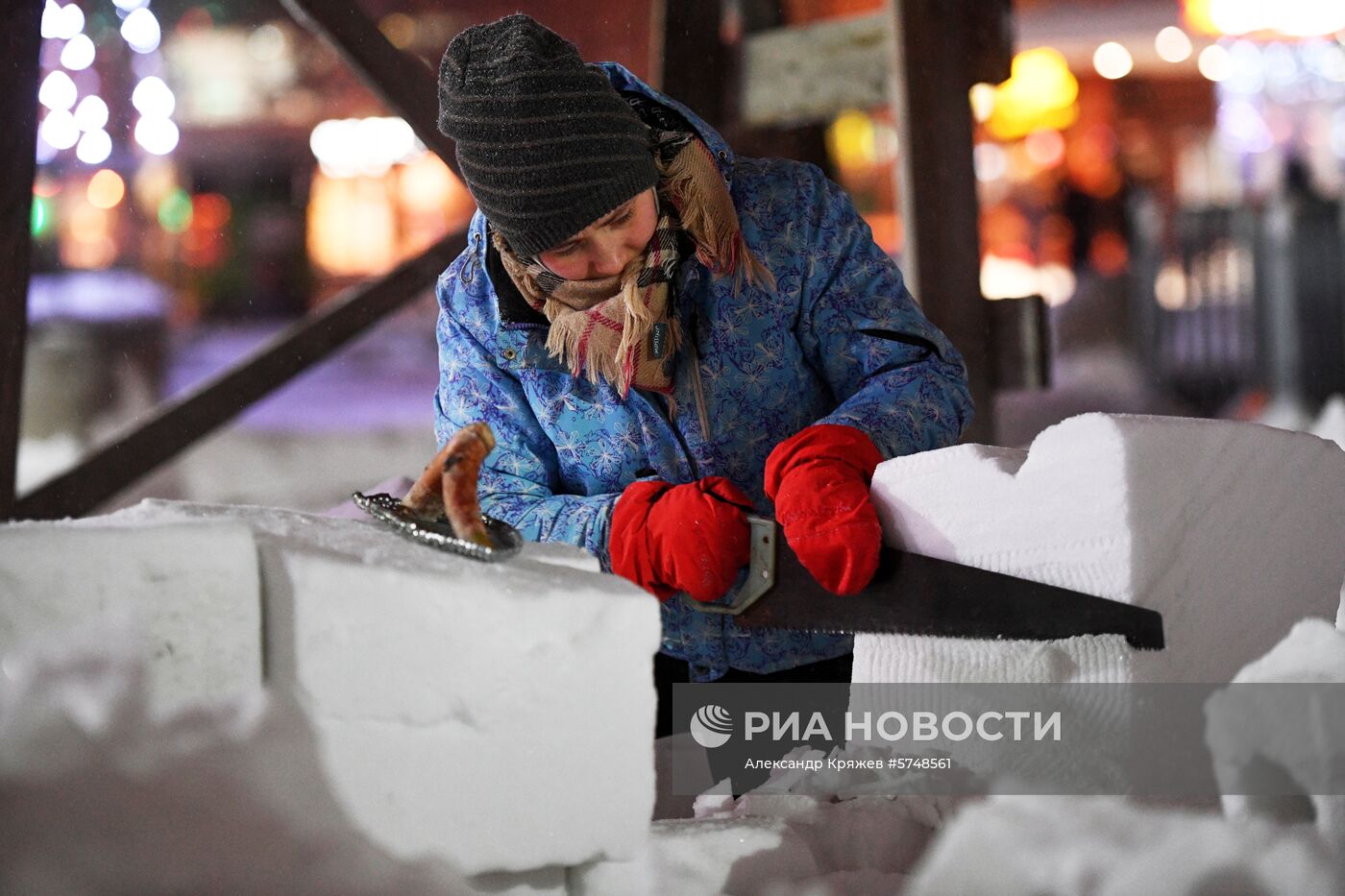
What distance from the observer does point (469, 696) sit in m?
1.42

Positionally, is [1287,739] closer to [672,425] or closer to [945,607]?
[945,607]

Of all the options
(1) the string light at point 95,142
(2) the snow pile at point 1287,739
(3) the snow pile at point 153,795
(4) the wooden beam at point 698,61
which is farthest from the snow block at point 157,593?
(1) the string light at point 95,142

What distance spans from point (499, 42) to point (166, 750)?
1.02 metres

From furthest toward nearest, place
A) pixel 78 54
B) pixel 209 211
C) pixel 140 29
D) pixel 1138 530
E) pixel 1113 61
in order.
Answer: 1. pixel 209 211
2. pixel 1113 61
3. pixel 140 29
4. pixel 78 54
5. pixel 1138 530

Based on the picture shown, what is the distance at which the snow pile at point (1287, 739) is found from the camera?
4.35 ft

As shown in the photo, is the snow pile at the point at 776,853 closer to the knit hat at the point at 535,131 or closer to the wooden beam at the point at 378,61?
the knit hat at the point at 535,131

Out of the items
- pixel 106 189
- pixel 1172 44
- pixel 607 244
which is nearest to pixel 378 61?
pixel 607 244

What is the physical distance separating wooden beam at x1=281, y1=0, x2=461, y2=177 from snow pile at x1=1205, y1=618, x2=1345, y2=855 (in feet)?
6.61

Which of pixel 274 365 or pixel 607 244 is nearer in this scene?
pixel 607 244

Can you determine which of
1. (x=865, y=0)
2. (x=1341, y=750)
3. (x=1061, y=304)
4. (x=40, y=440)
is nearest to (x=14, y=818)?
(x=1341, y=750)

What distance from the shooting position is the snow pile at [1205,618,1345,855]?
1327mm

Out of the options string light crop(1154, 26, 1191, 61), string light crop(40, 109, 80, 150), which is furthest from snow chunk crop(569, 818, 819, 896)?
string light crop(1154, 26, 1191, 61)

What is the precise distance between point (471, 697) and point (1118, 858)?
2.35ft

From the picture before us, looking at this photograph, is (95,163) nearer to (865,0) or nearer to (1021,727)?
(865,0)
